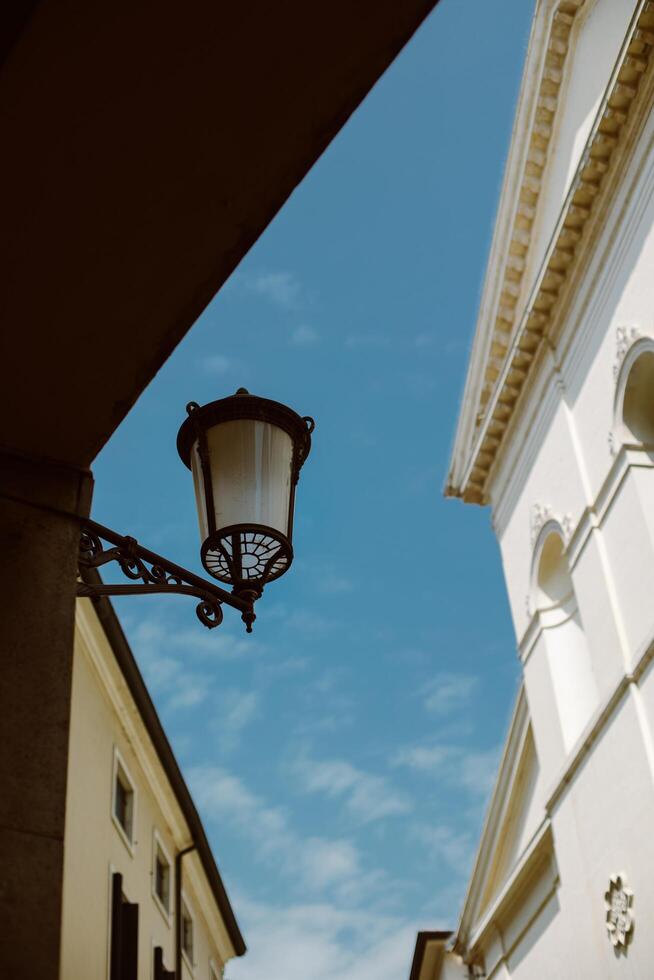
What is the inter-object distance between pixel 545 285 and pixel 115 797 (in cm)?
1060

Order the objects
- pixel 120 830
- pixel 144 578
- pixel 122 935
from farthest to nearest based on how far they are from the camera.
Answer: pixel 120 830
pixel 122 935
pixel 144 578

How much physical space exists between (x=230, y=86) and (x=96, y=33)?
0.46 meters

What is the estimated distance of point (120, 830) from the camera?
18.0 meters

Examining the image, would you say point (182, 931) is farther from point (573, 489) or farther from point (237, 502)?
point (237, 502)

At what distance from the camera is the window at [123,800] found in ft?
59.8

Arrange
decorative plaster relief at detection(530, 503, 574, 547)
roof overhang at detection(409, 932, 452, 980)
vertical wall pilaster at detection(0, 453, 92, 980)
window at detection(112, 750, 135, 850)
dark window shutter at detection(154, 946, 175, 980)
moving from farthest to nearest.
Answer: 1. roof overhang at detection(409, 932, 452, 980)
2. dark window shutter at detection(154, 946, 175, 980)
3. window at detection(112, 750, 135, 850)
4. decorative plaster relief at detection(530, 503, 574, 547)
5. vertical wall pilaster at detection(0, 453, 92, 980)

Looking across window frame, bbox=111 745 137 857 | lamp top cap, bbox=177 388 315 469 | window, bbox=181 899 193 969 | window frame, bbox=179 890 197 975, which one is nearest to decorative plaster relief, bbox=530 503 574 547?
window frame, bbox=111 745 137 857

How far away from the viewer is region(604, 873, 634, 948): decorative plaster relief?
41.8 ft

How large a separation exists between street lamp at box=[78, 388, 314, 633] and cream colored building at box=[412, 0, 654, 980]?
888cm

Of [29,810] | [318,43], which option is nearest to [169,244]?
[318,43]

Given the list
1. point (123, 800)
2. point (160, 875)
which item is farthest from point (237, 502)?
point (160, 875)

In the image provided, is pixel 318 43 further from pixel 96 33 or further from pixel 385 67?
pixel 96 33

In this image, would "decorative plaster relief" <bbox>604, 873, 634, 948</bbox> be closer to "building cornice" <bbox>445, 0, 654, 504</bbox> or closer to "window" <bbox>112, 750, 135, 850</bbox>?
"building cornice" <bbox>445, 0, 654, 504</bbox>

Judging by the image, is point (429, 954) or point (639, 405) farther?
point (429, 954)
